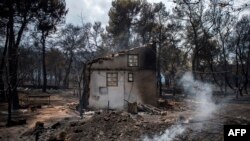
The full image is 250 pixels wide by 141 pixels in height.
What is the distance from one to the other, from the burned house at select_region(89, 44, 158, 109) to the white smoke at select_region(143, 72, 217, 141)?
5.35 meters

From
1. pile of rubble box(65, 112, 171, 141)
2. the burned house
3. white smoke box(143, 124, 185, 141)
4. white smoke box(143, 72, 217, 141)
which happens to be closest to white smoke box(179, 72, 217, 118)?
white smoke box(143, 72, 217, 141)

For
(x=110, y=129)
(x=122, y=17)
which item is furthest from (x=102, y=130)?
(x=122, y=17)

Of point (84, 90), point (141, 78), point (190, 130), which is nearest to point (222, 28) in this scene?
point (141, 78)

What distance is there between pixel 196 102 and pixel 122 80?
8743 mm

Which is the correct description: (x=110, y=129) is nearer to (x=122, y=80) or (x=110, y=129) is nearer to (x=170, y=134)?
(x=170, y=134)

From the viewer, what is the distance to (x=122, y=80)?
1282 inches

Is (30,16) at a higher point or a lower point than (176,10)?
lower

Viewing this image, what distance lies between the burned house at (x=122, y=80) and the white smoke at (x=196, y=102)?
5.35 meters

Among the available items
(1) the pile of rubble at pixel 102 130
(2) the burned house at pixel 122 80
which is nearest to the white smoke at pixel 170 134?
(1) the pile of rubble at pixel 102 130

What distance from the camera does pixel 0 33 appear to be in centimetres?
3869

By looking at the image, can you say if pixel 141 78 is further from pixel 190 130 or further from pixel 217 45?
pixel 217 45

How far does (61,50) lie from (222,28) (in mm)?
36599

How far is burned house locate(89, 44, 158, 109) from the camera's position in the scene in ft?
106

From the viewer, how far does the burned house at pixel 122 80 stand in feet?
106
